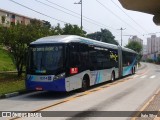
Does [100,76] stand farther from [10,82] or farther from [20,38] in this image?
[20,38]

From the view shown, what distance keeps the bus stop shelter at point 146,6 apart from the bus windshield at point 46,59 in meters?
13.2

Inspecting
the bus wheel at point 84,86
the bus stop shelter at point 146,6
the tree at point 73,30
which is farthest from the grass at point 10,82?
the bus stop shelter at point 146,6

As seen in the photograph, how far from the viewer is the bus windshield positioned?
16188mm

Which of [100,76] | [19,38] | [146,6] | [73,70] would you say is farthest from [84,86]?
[146,6]

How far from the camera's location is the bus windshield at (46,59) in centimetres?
1619

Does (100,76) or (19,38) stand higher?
(19,38)

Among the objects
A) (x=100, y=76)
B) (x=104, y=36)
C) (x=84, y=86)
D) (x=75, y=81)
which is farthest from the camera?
(x=104, y=36)

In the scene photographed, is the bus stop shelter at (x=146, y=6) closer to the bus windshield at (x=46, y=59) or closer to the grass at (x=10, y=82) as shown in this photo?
the bus windshield at (x=46, y=59)

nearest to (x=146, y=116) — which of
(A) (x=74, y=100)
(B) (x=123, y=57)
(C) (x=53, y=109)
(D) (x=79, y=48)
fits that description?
(C) (x=53, y=109)

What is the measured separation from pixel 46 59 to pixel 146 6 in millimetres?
13805

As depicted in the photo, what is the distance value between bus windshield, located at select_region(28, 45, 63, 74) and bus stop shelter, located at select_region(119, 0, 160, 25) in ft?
43.4

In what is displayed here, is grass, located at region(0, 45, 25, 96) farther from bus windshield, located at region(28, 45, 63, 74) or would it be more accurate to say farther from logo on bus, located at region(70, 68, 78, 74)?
logo on bus, located at region(70, 68, 78, 74)

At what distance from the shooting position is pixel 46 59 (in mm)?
16500

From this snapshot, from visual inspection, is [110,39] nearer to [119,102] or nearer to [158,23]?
[119,102]
